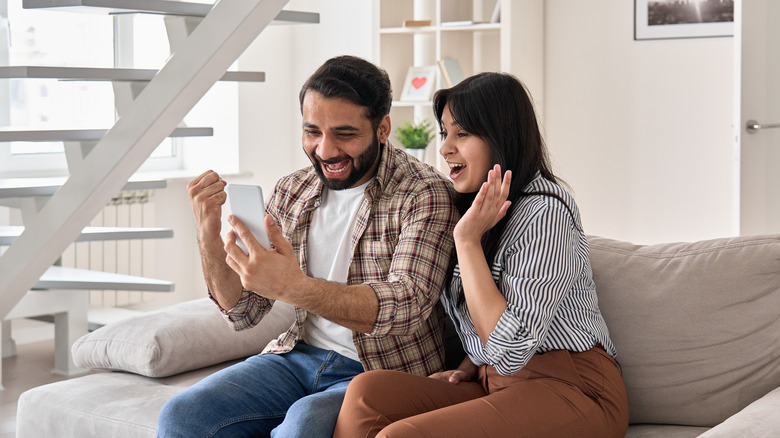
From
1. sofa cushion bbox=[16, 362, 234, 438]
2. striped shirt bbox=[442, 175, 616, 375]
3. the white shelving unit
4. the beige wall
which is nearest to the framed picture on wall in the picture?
the beige wall

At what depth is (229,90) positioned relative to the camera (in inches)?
206

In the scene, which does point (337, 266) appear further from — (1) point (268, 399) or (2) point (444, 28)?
(2) point (444, 28)

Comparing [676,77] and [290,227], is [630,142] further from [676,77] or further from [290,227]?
[290,227]

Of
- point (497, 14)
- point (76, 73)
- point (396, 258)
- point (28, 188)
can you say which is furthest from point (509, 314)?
point (497, 14)

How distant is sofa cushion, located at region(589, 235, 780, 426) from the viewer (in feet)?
6.44

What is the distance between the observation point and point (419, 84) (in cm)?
474

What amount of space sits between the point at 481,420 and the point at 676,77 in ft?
10.6

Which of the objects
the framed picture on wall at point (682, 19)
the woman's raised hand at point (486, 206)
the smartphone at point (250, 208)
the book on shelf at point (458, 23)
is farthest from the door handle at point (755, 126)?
the smartphone at point (250, 208)

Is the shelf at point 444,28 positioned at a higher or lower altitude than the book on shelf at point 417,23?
lower

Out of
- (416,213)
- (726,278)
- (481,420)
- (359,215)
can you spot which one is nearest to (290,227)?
(359,215)

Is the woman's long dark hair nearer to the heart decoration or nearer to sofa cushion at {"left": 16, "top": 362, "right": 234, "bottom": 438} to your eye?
sofa cushion at {"left": 16, "top": 362, "right": 234, "bottom": 438}

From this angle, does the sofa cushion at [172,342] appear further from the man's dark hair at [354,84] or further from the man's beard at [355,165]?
the man's dark hair at [354,84]

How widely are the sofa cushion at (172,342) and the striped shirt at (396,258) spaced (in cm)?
24

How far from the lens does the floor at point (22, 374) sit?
3.31m
